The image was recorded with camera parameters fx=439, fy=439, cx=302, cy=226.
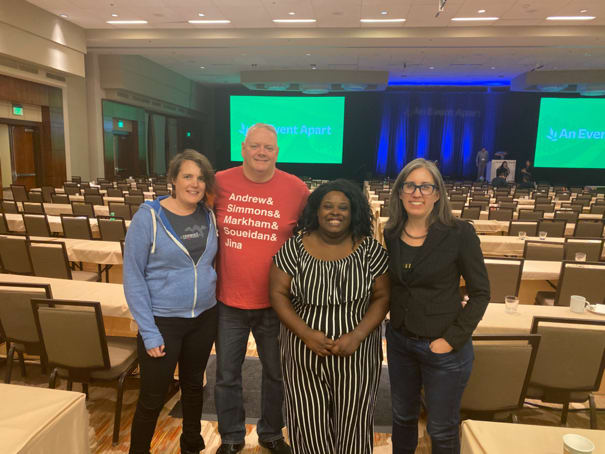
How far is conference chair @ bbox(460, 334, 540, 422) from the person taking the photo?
6.56 ft

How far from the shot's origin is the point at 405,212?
6.26 feet

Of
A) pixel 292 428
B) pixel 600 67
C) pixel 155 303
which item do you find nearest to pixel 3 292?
pixel 155 303

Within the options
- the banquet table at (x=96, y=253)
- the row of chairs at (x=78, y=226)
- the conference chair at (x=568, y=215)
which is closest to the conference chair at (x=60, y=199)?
the row of chairs at (x=78, y=226)

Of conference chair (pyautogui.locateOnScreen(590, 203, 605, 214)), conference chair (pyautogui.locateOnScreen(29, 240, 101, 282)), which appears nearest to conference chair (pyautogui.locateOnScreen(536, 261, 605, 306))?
conference chair (pyautogui.locateOnScreen(29, 240, 101, 282))

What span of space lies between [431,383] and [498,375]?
→ 47 centimetres

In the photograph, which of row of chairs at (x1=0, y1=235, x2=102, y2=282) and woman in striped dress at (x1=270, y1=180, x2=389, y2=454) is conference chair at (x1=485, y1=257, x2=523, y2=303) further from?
row of chairs at (x1=0, y1=235, x2=102, y2=282)

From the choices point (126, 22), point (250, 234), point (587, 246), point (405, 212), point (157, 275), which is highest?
point (126, 22)

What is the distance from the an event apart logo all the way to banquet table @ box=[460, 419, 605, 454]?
2080 cm

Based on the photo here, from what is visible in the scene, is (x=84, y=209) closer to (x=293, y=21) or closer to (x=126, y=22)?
(x=126, y=22)

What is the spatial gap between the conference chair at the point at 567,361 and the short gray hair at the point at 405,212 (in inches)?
33.2

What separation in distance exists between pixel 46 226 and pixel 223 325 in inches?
170

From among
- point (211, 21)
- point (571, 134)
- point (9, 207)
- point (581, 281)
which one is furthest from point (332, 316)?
point (571, 134)

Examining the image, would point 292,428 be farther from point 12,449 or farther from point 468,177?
point 468,177

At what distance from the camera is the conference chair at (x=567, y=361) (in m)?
2.21
